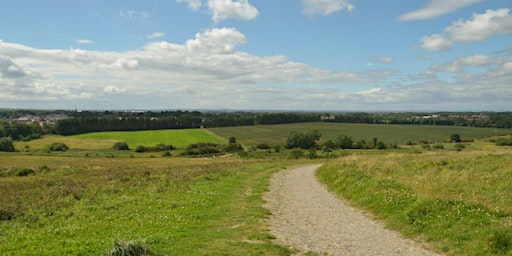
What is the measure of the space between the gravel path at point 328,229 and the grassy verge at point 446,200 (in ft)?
3.07

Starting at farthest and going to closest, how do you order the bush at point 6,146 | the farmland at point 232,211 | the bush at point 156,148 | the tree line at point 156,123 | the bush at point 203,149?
the tree line at point 156,123 → the bush at point 156,148 → the bush at point 6,146 → the bush at point 203,149 → the farmland at point 232,211

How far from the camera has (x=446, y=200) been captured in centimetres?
1611

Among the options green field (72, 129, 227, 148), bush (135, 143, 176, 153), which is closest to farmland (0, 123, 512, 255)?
bush (135, 143, 176, 153)

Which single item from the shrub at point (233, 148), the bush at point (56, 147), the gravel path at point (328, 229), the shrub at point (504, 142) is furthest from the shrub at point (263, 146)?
the gravel path at point (328, 229)

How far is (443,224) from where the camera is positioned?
1389 cm

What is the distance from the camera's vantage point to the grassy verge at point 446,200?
1232 cm

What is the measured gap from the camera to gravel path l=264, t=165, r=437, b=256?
12555mm

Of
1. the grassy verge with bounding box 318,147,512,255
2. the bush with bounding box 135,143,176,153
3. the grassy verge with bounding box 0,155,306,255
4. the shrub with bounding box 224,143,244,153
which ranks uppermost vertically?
the grassy verge with bounding box 318,147,512,255

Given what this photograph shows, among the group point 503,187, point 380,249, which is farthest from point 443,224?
point 503,187

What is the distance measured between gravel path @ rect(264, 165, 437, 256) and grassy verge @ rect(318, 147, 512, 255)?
936 millimetres

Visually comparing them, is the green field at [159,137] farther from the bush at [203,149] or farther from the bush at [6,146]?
the bush at [6,146]

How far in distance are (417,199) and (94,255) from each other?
44.2 ft

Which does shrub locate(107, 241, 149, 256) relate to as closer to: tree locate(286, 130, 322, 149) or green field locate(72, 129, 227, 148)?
tree locate(286, 130, 322, 149)

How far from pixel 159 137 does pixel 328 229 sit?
435ft
